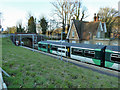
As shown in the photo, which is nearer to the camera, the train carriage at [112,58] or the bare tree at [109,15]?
the train carriage at [112,58]

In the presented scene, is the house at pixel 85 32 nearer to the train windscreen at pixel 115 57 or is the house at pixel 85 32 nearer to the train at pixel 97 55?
the train at pixel 97 55

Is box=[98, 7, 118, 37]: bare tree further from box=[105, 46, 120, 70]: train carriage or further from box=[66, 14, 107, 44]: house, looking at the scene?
box=[105, 46, 120, 70]: train carriage

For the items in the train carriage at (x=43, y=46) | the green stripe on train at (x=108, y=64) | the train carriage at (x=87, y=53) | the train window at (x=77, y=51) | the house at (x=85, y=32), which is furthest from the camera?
the house at (x=85, y=32)

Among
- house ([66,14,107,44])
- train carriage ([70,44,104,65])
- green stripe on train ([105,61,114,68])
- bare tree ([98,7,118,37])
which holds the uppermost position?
bare tree ([98,7,118,37])

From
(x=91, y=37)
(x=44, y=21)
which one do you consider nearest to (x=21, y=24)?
(x=44, y=21)

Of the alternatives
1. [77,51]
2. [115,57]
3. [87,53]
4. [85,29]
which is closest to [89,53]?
[87,53]

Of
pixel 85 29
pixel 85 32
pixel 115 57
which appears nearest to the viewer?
pixel 115 57

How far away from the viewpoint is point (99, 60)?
12531 millimetres

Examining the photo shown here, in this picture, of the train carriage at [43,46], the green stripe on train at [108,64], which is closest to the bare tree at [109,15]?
the train carriage at [43,46]

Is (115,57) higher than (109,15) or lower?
lower

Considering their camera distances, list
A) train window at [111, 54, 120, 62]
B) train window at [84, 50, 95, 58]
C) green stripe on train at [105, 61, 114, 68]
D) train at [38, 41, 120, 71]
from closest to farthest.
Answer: train window at [111, 54, 120, 62] < train at [38, 41, 120, 71] < green stripe on train at [105, 61, 114, 68] < train window at [84, 50, 95, 58]

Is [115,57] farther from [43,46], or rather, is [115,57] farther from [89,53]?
[43,46]

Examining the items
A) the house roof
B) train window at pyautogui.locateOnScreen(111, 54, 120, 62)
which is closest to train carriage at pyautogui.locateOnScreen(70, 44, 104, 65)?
train window at pyautogui.locateOnScreen(111, 54, 120, 62)

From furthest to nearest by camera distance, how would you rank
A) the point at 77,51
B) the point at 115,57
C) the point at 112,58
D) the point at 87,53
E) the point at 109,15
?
the point at 109,15 < the point at 77,51 < the point at 87,53 < the point at 112,58 < the point at 115,57
